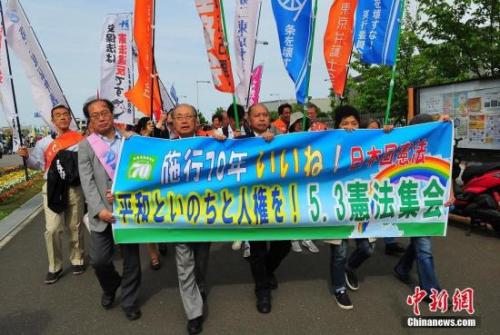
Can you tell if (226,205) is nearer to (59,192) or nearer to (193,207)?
(193,207)

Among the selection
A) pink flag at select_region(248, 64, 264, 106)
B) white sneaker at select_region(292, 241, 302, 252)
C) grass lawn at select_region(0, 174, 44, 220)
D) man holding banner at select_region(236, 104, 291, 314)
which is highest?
pink flag at select_region(248, 64, 264, 106)

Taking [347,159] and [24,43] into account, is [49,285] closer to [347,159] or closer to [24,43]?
[24,43]

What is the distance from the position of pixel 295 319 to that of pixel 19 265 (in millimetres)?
3685

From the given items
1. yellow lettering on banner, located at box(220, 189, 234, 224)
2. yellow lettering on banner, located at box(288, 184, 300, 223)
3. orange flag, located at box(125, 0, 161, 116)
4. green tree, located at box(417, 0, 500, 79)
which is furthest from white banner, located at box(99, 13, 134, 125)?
green tree, located at box(417, 0, 500, 79)

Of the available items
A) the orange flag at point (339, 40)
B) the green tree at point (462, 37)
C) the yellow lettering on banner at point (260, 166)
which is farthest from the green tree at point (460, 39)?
the yellow lettering on banner at point (260, 166)

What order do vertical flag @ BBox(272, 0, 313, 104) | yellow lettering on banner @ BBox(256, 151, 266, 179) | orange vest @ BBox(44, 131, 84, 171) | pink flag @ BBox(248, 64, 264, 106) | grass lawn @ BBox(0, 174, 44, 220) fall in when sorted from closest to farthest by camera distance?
yellow lettering on banner @ BBox(256, 151, 266, 179) → orange vest @ BBox(44, 131, 84, 171) → vertical flag @ BBox(272, 0, 313, 104) → grass lawn @ BBox(0, 174, 44, 220) → pink flag @ BBox(248, 64, 264, 106)

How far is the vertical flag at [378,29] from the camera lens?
463 cm

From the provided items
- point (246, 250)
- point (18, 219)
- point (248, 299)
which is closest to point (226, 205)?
point (248, 299)

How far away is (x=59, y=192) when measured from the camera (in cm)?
446

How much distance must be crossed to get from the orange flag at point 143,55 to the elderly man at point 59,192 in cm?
114

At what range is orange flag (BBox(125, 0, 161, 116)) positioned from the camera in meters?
5.26

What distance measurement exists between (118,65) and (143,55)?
92 centimetres

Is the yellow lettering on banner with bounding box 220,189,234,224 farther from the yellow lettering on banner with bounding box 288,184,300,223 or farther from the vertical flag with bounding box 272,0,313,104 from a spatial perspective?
the vertical flag with bounding box 272,0,313,104

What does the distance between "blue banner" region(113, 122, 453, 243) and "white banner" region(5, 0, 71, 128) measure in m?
2.26
